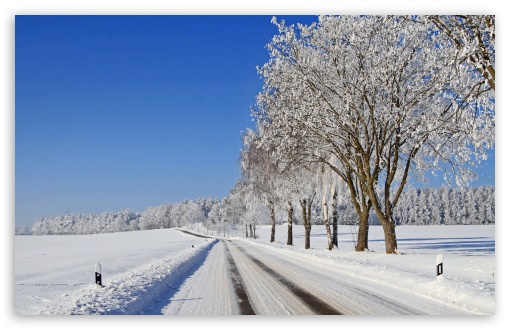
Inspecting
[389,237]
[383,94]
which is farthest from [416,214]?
[383,94]

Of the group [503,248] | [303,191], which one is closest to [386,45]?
[503,248]

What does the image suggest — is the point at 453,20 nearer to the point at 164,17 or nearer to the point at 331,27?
the point at 331,27

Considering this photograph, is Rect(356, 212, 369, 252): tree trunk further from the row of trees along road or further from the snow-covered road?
the snow-covered road

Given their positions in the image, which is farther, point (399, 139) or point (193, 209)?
point (193, 209)

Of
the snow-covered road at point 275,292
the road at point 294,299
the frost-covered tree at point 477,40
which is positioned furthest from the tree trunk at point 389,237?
the frost-covered tree at point 477,40

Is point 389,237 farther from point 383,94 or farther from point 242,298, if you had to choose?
point 242,298

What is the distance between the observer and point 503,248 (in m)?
10.1

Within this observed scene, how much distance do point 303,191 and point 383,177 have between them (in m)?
10.0

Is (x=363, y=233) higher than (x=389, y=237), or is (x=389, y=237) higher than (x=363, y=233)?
(x=389, y=237)

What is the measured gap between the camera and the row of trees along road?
11.6 meters

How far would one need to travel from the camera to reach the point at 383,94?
54.4 ft

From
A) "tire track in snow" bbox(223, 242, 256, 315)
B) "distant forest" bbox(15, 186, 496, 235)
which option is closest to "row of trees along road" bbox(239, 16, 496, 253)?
"distant forest" bbox(15, 186, 496, 235)

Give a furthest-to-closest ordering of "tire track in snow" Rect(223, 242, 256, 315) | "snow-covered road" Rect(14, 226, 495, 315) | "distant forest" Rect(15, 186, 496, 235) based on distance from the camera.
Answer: "distant forest" Rect(15, 186, 496, 235) → "tire track in snow" Rect(223, 242, 256, 315) → "snow-covered road" Rect(14, 226, 495, 315)

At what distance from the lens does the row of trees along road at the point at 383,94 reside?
1165cm
